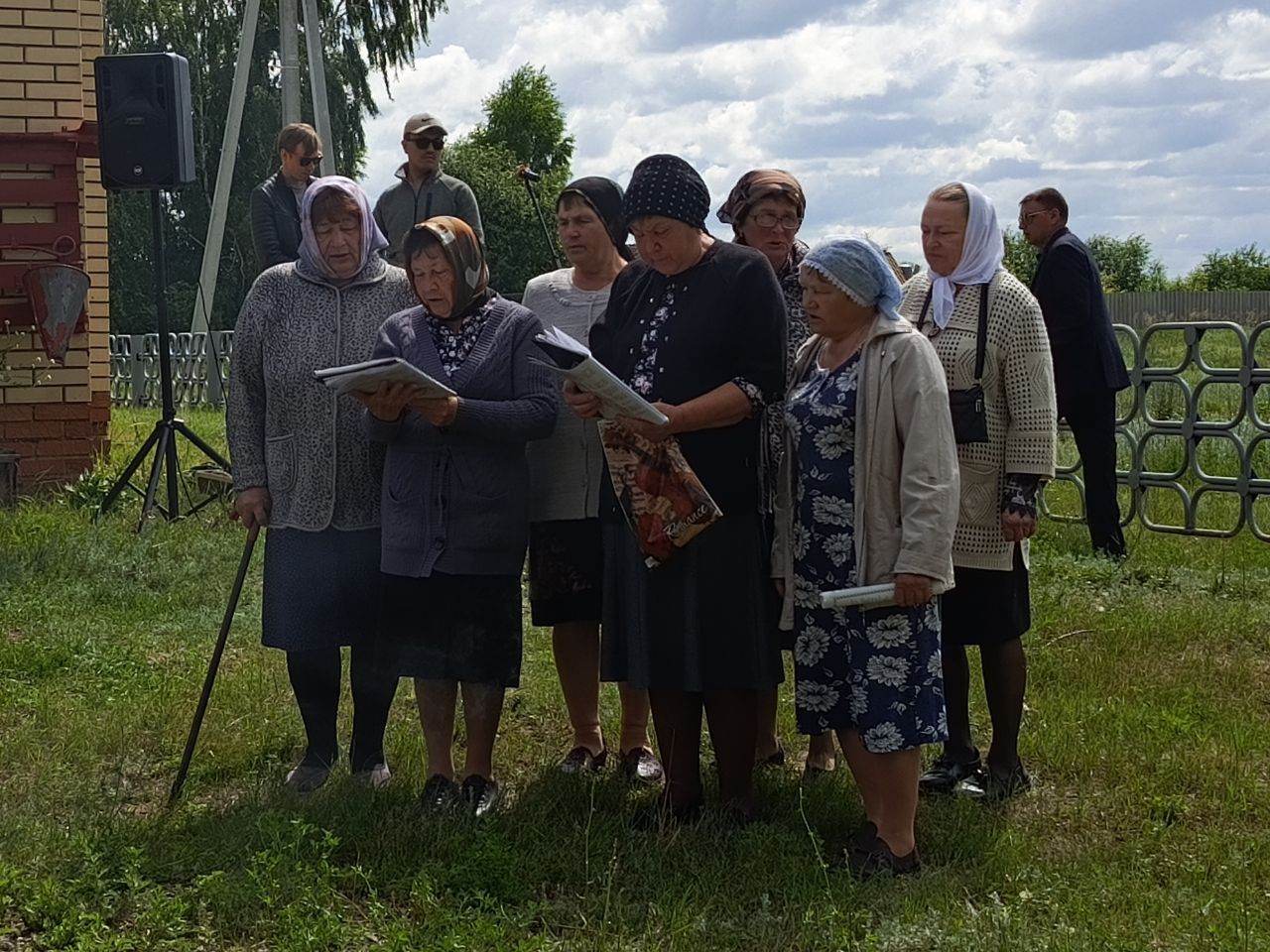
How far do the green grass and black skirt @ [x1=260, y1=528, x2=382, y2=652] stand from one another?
46 centimetres

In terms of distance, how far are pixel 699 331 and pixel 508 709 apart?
2.32 meters

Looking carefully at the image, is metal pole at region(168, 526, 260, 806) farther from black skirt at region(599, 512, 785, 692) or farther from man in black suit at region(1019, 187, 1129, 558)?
man in black suit at region(1019, 187, 1129, 558)

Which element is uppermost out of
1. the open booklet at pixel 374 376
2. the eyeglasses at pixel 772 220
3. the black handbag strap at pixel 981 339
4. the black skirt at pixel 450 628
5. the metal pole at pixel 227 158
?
the metal pole at pixel 227 158

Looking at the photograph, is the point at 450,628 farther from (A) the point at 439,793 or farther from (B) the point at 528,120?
(B) the point at 528,120

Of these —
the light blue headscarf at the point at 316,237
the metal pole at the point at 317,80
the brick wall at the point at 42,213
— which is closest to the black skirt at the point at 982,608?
the light blue headscarf at the point at 316,237

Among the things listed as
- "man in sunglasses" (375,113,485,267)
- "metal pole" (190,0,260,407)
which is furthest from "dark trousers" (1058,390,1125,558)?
"metal pole" (190,0,260,407)

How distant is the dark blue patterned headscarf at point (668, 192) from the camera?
4.35 metres

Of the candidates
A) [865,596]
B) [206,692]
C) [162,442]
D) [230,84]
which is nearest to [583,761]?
[206,692]

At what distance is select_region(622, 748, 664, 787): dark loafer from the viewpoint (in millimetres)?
5191

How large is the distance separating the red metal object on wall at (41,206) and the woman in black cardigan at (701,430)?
310 inches

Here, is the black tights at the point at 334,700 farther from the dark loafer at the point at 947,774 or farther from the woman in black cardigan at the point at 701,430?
the dark loafer at the point at 947,774

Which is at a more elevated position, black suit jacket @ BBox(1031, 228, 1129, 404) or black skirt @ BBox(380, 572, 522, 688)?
black suit jacket @ BBox(1031, 228, 1129, 404)

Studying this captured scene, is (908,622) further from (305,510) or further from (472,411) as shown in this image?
(305,510)

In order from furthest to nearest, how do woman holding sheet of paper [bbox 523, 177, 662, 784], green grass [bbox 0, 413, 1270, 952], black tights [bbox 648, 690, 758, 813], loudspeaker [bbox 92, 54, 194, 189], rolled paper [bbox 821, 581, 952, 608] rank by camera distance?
loudspeaker [bbox 92, 54, 194, 189], woman holding sheet of paper [bbox 523, 177, 662, 784], black tights [bbox 648, 690, 758, 813], rolled paper [bbox 821, 581, 952, 608], green grass [bbox 0, 413, 1270, 952]
